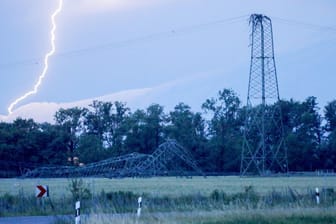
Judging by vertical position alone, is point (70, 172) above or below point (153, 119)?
below

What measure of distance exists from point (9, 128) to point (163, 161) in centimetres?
3213

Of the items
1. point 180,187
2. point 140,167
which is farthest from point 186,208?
point 140,167

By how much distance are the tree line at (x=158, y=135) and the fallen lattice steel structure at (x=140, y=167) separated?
13618mm

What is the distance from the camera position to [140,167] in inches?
4023

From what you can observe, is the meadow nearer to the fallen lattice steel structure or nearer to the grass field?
the grass field

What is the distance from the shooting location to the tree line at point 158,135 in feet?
386

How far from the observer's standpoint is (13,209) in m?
34.8

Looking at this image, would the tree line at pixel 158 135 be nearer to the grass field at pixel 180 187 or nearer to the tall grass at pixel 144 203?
the grass field at pixel 180 187

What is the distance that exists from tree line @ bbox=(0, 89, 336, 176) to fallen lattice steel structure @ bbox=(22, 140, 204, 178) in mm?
13618

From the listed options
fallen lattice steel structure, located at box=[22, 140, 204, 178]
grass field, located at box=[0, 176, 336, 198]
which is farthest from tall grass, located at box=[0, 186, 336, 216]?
fallen lattice steel structure, located at box=[22, 140, 204, 178]

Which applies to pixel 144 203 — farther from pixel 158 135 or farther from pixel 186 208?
pixel 158 135

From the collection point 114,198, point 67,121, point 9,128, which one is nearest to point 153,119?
point 67,121

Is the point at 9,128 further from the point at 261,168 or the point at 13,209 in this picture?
the point at 13,209

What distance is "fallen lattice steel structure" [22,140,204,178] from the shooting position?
4008 inches
